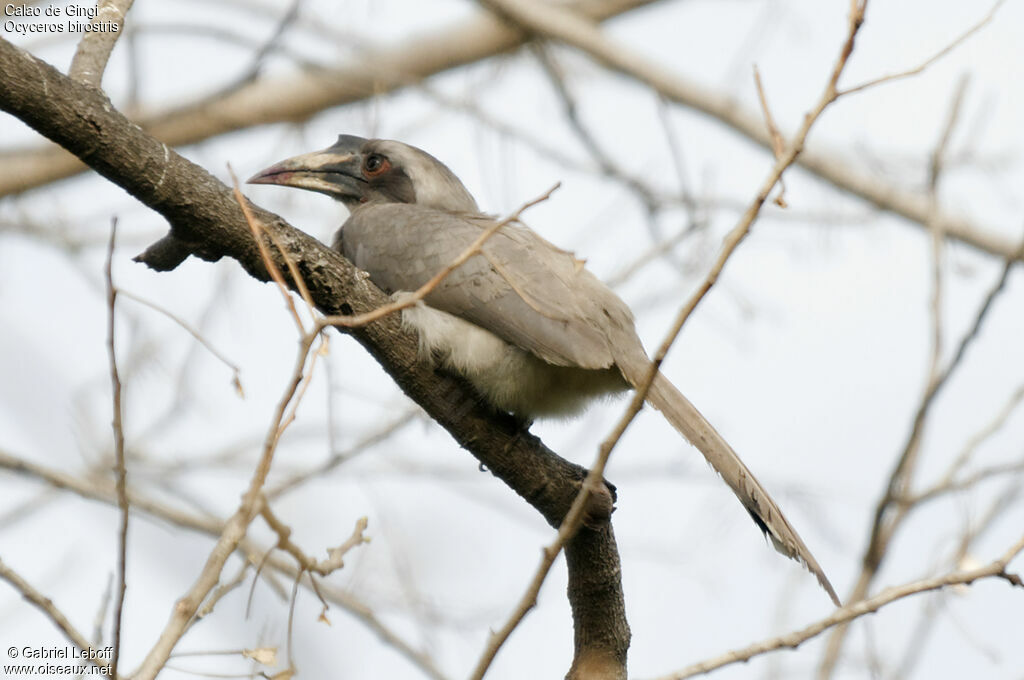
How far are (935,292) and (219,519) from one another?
4.07 m

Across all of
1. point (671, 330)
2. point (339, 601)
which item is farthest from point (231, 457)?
point (671, 330)

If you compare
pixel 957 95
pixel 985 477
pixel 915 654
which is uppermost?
pixel 957 95

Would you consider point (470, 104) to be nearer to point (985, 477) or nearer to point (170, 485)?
point (170, 485)

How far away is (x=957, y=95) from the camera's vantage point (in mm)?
4340

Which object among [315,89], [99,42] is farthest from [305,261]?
[315,89]

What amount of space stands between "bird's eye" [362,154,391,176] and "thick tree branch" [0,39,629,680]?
1761mm

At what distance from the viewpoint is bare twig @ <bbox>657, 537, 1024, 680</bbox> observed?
2.62 meters

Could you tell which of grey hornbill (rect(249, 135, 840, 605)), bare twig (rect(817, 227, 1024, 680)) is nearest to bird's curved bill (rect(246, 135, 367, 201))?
grey hornbill (rect(249, 135, 840, 605))

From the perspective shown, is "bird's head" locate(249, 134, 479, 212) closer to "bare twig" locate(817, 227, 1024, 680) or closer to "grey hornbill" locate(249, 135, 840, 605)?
"grey hornbill" locate(249, 135, 840, 605)

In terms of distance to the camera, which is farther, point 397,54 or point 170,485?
point 397,54

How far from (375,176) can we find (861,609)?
345 cm

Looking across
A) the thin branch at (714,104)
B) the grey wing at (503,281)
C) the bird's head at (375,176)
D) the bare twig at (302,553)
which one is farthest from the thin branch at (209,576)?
the thin branch at (714,104)

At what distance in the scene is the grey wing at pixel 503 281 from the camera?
394 centimetres

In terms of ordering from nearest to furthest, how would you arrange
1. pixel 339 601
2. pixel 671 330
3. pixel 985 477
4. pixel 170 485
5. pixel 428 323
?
pixel 671 330
pixel 428 323
pixel 985 477
pixel 339 601
pixel 170 485
